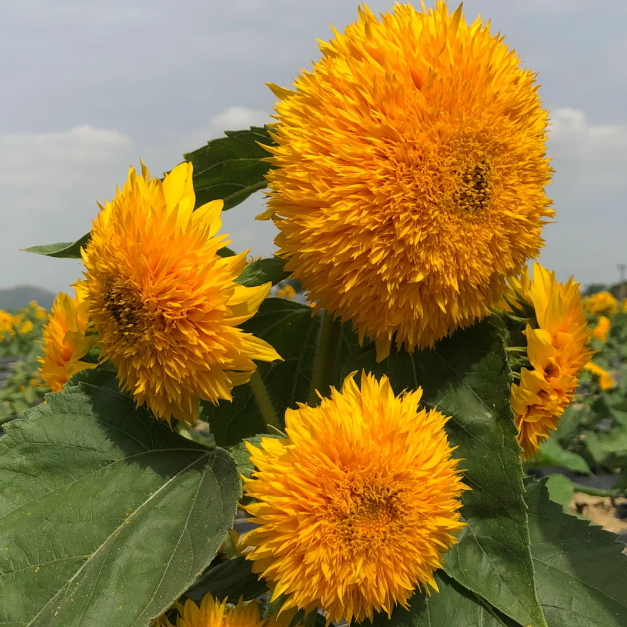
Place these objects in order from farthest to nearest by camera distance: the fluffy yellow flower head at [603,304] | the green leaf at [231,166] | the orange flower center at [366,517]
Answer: the fluffy yellow flower head at [603,304] → the green leaf at [231,166] → the orange flower center at [366,517]

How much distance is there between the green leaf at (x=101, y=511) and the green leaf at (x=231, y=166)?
242 millimetres

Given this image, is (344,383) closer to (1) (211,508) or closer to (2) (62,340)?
(1) (211,508)

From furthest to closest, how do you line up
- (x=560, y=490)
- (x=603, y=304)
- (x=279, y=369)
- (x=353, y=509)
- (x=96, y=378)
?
(x=603, y=304) → (x=560, y=490) → (x=279, y=369) → (x=96, y=378) → (x=353, y=509)

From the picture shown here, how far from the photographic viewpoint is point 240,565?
0.62 meters

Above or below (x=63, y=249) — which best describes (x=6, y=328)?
below

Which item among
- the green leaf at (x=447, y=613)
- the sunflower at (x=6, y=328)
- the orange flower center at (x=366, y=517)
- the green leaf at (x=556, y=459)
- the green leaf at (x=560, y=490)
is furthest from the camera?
the sunflower at (x=6, y=328)

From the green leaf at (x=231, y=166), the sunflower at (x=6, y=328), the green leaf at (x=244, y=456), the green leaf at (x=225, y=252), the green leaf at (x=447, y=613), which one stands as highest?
the green leaf at (x=231, y=166)

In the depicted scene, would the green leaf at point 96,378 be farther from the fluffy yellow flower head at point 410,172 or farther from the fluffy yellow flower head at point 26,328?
the fluffy yellow flower head at point 26,328

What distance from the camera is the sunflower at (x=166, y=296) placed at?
1.51ft

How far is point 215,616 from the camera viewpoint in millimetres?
502

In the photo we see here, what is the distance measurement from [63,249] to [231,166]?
19 centimetres

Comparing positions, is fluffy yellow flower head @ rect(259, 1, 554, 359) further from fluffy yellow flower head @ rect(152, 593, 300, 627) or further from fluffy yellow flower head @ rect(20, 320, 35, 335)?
fluffy yellow flower head @ rect(20, 320, 35, 335)

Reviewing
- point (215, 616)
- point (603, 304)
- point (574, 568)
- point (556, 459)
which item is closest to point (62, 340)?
point (215, 616)

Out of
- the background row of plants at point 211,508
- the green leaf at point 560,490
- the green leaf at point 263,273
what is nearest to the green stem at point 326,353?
the background row of plants at point 211,508
